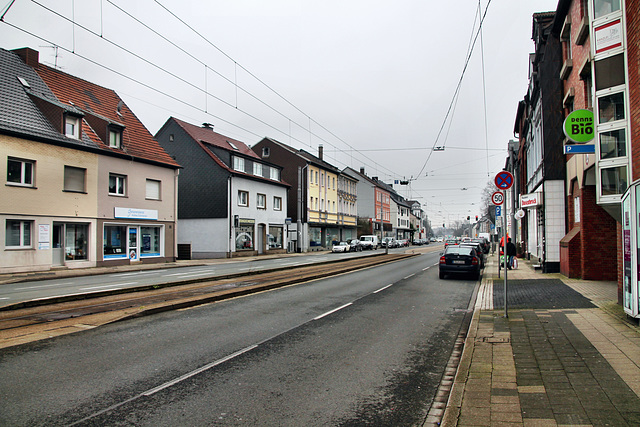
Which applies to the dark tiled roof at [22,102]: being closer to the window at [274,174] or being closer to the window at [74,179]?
the window at [74,179]

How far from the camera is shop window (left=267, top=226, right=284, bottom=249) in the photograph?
146ft

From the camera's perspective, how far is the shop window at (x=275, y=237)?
44406 millimetres

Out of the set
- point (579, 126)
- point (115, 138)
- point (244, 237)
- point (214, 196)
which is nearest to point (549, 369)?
point (579, 126)

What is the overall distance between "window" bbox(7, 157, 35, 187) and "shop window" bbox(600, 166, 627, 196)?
22.8m

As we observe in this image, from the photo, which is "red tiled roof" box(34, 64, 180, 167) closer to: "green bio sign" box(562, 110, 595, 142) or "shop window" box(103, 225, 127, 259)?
"shop window" box(103, 225, 127, 259)

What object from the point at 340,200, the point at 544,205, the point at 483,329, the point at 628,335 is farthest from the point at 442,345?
the point at 340,200

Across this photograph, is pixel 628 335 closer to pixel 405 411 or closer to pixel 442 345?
pixel 442 345

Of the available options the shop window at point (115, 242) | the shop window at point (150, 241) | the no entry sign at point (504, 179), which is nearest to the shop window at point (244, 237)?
the shop window at point (150, 241)

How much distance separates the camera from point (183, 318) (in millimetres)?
9219

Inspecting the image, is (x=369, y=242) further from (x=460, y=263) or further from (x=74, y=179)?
(x=460, y=263)

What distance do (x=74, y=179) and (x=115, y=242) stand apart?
4.47 meters

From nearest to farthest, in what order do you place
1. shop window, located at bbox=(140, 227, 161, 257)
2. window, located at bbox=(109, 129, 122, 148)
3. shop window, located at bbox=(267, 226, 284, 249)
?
1. window, located at bbox=(109, 129, 122, 148)
2. shop window, located at bbox=(140, 227, 161, 257)
3. shop window, located at bbox=(267, 226, 284, 249)

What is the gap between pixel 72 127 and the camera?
25.1 metres

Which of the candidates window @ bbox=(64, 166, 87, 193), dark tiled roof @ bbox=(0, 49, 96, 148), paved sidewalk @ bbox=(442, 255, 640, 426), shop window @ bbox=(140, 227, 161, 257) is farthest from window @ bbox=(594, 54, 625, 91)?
shop window @ bbox=(140, 227, 161, 257)
